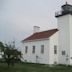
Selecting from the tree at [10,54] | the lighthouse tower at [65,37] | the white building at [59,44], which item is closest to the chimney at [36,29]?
the white building at [59,44]

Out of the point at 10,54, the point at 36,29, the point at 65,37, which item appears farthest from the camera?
the point at 36,29

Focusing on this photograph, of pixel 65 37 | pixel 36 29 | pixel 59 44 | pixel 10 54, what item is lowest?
pixel 10 54

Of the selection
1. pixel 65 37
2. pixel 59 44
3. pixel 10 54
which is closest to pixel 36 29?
pixel 59 44

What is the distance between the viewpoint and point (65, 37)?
2902cm

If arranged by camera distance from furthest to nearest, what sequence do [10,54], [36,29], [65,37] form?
[36,29] < [65,37] < [10,54]

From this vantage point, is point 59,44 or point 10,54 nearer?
point 10,54

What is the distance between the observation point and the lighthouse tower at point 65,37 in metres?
28.1

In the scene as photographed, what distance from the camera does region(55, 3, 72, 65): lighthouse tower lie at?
2808 centimetres

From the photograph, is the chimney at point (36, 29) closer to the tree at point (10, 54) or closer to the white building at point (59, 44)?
the white building at point (59, 44)

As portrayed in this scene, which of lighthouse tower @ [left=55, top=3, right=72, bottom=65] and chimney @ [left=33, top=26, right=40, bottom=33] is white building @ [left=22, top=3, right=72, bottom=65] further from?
chimney @ [left=33, top=26, right=40, bottom=33]

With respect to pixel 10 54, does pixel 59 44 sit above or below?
above

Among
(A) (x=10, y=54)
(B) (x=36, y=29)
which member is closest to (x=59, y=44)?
(B) (x=36, y=29)

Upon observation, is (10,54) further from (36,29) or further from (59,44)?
(36,29)

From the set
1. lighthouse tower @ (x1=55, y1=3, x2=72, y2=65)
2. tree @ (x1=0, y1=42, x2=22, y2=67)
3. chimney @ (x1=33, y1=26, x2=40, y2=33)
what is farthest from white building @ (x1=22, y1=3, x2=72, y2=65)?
tree @ (x1=0, y1=42, x2=22, y2=67)
